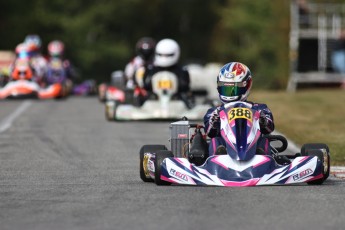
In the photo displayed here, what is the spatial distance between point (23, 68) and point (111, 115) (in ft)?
33.2

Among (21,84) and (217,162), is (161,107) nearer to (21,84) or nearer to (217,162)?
(21,84)

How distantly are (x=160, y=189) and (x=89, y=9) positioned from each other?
62183 mm

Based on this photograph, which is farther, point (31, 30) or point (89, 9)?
point (89, 9)

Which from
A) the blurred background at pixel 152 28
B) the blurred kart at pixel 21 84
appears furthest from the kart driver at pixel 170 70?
the blurred background at pixel 152 28

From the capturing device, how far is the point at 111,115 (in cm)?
2439

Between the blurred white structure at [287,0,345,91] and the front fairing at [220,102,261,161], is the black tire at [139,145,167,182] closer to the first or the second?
the front fairing at [220,102,261,161]

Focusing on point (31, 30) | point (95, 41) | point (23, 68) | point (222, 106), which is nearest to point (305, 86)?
point (23, 68)

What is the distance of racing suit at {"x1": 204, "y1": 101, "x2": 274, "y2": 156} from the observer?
41.0 ft

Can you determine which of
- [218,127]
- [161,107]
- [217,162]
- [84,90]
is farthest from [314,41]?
[217,162]

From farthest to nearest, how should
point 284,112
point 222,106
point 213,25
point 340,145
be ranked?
point 213,25 → point 284,112 → point 340,145 → point 222,106

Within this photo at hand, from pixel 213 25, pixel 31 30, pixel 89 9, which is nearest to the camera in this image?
pixel 31 30

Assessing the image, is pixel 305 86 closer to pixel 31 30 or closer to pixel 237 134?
pixel 31 30

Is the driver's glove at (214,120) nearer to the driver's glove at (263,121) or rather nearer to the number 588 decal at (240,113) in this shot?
the number 588 decal at (240,113)

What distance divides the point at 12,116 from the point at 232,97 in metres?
13.9
